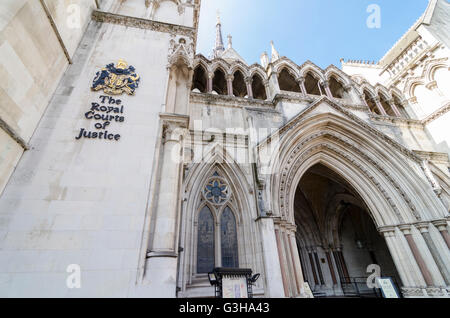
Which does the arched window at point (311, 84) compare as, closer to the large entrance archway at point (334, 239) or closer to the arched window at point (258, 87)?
the arched window at point (258, 87)

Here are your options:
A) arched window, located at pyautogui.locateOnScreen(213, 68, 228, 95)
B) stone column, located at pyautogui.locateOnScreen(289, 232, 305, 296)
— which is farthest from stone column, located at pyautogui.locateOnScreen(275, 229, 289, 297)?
arched window, located at pyautogui.locateOnScreen(213, 68, 228, 95)

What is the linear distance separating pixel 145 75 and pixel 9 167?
13.4 feet

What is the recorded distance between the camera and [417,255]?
786 centimetres

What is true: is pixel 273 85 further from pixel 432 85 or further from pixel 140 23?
pixel 432 85

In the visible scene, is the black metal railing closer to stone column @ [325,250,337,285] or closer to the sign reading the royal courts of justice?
stone column @ [325,250,337,285]

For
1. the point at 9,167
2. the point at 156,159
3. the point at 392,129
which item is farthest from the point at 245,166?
the point at 392,129

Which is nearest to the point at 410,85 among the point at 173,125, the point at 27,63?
the point at 173,125

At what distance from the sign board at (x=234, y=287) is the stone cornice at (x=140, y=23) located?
8.27m

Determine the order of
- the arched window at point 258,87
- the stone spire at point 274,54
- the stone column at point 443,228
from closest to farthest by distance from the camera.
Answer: the stone column at point 443,228, the arched window at point 258,87, the stone spire at point 274,54

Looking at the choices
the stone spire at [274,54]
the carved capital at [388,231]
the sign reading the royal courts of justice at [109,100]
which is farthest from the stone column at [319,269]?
the stone spire at [274,54]

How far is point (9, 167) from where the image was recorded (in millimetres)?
4184

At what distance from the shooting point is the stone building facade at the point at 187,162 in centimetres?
396
